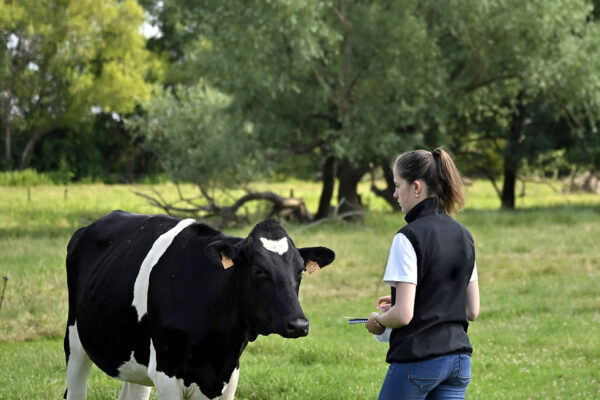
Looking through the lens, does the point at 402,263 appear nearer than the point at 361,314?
Yes

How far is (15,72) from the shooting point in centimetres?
3528

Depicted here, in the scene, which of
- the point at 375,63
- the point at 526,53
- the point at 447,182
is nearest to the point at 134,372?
the point at 447,182

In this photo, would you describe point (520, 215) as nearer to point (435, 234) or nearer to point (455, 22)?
point (455, 22)

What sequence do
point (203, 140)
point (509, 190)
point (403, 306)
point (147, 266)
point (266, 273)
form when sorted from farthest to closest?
point (509, 190), point (203, 140), point (147, 266), point (266, 273), point (403, 306)

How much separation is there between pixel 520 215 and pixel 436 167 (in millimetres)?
24065

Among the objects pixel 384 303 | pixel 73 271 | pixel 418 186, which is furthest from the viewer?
pixel 73 271

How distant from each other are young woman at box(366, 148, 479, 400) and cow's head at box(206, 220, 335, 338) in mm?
732

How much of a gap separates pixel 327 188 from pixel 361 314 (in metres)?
16.4

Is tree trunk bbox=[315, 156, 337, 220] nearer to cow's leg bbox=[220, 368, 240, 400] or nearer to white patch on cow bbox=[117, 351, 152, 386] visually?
white patch on cow bbox=[117, 351, 152, 386]

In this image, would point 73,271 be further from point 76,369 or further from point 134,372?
point 134,372

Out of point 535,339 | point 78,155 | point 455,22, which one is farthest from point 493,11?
point 78,155

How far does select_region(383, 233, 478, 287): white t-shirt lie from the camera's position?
4.16m

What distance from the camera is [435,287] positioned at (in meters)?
4.31

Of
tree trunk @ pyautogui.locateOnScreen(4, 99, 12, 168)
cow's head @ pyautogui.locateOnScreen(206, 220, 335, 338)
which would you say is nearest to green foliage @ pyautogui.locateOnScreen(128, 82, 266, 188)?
tree trunk @ pyautogui.locateOnScreen(4, 99, 12, 168)
